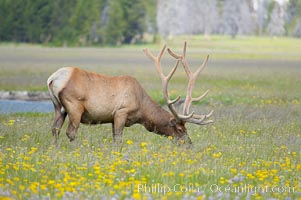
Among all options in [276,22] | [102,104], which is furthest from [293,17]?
[102,104]

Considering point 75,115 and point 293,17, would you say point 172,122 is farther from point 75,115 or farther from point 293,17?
point 293,17

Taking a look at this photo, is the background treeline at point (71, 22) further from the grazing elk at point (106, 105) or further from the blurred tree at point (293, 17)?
the grazing elk at point (106, 105)

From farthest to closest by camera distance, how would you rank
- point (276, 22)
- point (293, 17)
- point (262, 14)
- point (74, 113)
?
1. point (262, 14)
2. point (276, 22)
3. point (293, 17)
4. point (74, 113)

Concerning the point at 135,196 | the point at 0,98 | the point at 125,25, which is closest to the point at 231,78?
the point at 0,98

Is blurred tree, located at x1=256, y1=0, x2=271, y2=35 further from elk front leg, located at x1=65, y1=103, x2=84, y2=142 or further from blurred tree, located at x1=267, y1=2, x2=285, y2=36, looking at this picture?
elk front leg, located at x1=65, y1=103, x2=84, y2=142

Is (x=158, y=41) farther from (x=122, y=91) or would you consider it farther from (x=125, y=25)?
(x=122, y=91)

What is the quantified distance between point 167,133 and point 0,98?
1065cm

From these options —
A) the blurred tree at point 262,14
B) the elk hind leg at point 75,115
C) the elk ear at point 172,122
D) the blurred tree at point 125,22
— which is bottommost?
the blurred tree at point 262,14

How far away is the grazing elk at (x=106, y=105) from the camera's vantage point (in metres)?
10.1

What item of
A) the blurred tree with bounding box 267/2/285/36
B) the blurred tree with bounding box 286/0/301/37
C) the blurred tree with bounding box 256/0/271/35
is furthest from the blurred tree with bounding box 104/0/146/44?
the blurred tree with bounding box 256/0/271/35

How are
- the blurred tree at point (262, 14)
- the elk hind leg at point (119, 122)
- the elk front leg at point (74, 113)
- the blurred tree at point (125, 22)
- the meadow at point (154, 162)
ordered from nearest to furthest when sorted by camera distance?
the meadow at point (154, 162), the elk front leg at point (74, 113), the elk hind leg at point (119, 122), the blurred tree at point (125, 22), the blurred tree at point (262, 14)

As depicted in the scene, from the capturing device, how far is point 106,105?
1046cm

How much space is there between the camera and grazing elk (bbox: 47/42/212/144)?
10.1 m

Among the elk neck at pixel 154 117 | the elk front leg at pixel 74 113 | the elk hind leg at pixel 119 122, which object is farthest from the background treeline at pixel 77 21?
the elk front leg at pixel 74 113
